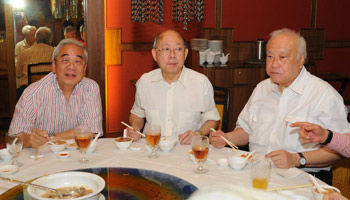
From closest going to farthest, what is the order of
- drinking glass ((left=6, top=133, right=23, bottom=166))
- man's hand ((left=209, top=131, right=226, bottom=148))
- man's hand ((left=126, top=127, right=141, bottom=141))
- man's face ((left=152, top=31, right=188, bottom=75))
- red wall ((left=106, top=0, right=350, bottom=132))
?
1. drinking glass ((left=6, top=133, right=23, bottom=166))
2. man's hand ((left=209, top=131, right=226, bottom=148))
3. man's hand ((left=126, top=127, right=141, bottom=141))
4. man's face ((left=152, top=31, right=188, bottom=75))
5. red wall ((left=106, top=0, right=350, bottom=132))

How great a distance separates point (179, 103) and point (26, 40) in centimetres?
272

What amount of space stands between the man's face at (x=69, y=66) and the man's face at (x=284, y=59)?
4.12ft

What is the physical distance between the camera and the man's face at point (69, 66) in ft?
8.48

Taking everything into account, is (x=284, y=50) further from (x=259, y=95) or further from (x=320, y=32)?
(x=320, y=32)

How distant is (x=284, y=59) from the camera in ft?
7.63

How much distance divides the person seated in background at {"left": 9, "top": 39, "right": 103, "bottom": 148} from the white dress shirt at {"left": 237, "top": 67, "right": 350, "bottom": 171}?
3.54 feet

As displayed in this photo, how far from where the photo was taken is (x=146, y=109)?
2.92 metres

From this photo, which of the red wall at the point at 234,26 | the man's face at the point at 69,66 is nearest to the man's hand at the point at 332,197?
the man's face at the point at 69,66

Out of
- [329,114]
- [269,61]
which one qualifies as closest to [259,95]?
[269,61]

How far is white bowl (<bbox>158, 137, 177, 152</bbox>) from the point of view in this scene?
2.07 meters

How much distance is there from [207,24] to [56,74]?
3213mm

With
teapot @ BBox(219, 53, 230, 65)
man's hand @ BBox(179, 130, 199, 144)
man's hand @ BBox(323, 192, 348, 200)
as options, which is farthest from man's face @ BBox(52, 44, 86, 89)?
teapot @ BBox(219, 53, 230, 65)

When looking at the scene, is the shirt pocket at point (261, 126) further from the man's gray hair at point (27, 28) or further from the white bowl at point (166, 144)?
the man's gray hair at point (27, 28)

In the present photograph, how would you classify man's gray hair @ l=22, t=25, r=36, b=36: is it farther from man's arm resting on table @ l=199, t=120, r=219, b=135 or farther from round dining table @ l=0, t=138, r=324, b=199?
round dining table @ l=0, t=138, r=324, b=199
